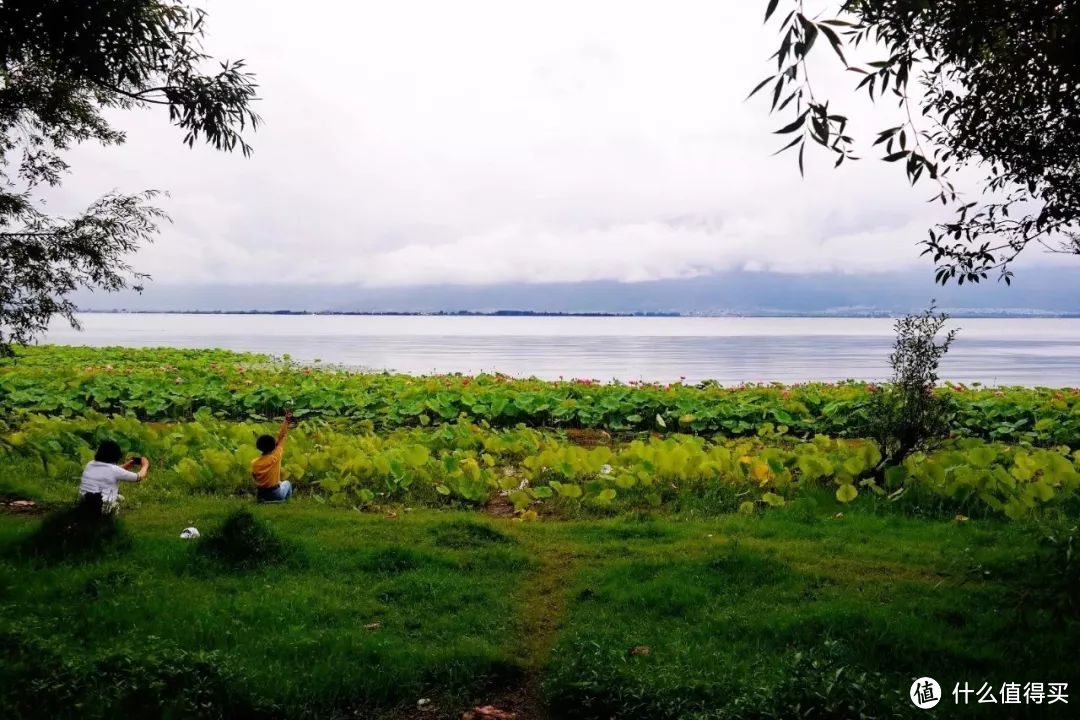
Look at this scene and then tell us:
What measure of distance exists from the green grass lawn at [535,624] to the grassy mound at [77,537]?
0.07 m

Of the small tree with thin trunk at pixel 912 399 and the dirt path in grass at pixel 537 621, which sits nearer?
the dirt path in grass at pixel 537 621

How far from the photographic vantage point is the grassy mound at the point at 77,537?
6457 mm

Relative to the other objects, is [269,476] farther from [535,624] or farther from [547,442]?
[535,624]

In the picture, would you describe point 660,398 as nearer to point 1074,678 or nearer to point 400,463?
point 400,463

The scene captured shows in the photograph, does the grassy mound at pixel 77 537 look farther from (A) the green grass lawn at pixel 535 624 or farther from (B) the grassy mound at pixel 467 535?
(B) the grassy mound at pixel 467 535

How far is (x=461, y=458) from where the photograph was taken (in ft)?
34.3

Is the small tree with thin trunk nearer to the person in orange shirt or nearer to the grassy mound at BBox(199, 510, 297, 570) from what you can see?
the grassy mound at BBox(199, 510, 297, 570)

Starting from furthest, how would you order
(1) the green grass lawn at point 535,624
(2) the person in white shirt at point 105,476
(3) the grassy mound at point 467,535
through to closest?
1. (2) the person in white shirt at point 105,476
2. (3) the grassy mound at point 467,535
3. (1) the green grass lawn at point 535,624

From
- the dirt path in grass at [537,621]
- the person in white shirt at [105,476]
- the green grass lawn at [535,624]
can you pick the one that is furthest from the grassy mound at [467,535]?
the person in white shirt at [105,476]

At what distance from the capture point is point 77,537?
21.5 ft

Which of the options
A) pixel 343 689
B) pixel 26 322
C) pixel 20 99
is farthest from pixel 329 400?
pixel 343 689

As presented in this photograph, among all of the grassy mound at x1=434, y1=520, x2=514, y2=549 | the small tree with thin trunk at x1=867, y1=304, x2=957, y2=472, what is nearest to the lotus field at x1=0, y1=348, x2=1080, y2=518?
the small tree with thin trunk at x1=867, y1=304, x2=957, y2=472

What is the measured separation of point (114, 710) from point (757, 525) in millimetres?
5536

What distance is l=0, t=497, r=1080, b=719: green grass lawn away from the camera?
4.46 metres
